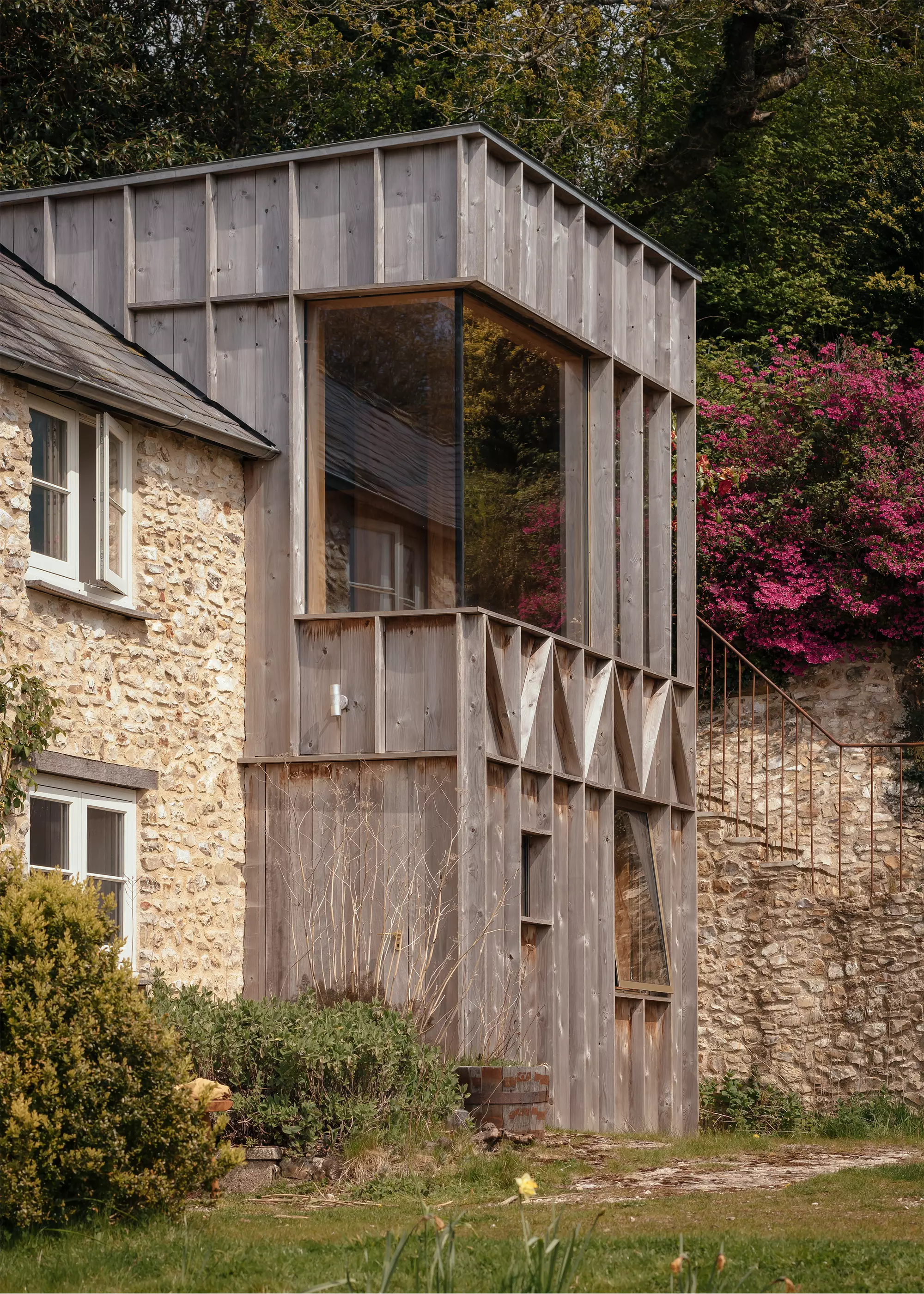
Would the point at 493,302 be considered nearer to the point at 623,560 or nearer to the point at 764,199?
the point at 623,560

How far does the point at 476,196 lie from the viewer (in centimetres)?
1195

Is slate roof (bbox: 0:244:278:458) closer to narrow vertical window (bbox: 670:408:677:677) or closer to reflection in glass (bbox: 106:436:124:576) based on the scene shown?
reflection in glass (bbox: 106:436:124:576)

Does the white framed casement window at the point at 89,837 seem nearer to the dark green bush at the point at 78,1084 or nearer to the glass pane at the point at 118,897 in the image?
the glass pane at the point at 118,897

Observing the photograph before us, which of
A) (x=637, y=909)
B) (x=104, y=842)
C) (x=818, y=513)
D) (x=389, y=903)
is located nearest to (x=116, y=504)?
(x=104, y=842)

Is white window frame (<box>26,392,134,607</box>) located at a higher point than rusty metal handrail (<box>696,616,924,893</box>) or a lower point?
higher

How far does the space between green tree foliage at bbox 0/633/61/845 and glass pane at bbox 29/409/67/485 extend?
1.28m

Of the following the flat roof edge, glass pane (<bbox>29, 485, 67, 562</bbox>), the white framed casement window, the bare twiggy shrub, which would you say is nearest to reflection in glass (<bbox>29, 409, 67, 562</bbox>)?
glass pane (<bbox>29, 485, 67, 562</bbox>)

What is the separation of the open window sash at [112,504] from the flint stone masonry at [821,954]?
6.98m

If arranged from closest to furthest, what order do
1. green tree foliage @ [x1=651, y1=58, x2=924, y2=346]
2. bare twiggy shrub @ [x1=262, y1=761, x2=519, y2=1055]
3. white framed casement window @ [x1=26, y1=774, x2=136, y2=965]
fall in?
white framed casement window @ [x1=26, y1=774, x2=136, y2=965] < bare twiggy shrub @ [x1=262, y1=761, x2=519, y2=1055] < green tree foliage @ [x1=651, y1=58, x2=924, y2=346]

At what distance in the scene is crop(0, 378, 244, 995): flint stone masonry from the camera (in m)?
10.3

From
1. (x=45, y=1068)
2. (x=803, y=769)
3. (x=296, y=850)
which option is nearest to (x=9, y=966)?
(x=45, y=1068)

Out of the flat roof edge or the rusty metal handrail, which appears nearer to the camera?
the flat roof edge

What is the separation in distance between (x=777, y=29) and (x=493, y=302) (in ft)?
41.6

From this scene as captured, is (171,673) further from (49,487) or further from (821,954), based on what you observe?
(821,954)
